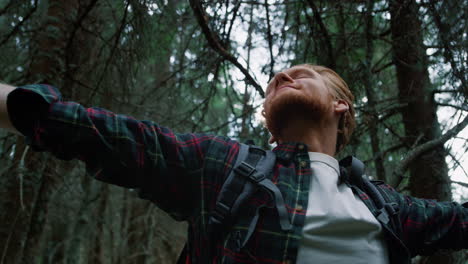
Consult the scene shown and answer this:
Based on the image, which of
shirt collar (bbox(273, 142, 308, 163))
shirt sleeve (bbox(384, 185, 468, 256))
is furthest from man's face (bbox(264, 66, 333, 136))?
shirt sleeve (bbox(384, 185, 468, 256))

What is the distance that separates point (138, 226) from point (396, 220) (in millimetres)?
7856

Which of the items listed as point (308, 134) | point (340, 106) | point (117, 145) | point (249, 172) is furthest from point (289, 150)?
point (117, 145)

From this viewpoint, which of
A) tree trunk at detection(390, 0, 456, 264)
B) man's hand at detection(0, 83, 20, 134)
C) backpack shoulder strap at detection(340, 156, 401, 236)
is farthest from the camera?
tree trunk at detection(390, 0, 456, 264)

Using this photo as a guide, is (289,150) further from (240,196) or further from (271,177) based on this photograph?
(240,196)

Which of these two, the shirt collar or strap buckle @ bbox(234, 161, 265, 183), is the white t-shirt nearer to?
the shirt collar

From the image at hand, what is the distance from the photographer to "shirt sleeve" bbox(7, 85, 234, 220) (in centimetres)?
103

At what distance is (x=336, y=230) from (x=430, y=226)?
61 centimetres

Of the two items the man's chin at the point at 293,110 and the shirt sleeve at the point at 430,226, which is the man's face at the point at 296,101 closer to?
the man's chin at the point at 293,110

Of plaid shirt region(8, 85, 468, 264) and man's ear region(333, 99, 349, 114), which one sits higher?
man's ear region(333, 99, 349, 114)

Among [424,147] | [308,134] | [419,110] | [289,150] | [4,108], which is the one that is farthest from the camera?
[419,110]

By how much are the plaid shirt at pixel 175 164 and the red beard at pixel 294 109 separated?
16cm

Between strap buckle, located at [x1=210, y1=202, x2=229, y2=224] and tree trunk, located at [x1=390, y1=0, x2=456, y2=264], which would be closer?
strap buckle, located at [x1=210, y1=202, x2=229, y2=224]

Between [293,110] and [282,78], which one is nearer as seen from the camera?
[293,110]

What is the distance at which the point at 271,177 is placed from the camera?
136 centimetres
